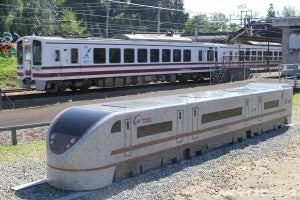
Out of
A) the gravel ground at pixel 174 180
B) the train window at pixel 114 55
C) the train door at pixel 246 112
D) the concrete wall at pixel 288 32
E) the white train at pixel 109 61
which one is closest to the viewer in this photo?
the gravel ground at pixel 174 180

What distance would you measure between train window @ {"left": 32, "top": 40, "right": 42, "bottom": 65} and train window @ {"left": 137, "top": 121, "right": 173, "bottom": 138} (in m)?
13.6

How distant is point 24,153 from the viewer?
10547 millimetres

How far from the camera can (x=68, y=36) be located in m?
23.3

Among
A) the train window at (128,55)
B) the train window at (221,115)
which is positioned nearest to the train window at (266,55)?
the train window at (128,55)

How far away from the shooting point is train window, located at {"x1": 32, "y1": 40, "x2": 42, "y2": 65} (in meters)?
21.6

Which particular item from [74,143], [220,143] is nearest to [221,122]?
[220,143]

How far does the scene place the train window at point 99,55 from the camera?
23938 millimetres

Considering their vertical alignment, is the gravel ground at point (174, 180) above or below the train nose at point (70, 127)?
below

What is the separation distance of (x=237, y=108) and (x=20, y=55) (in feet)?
47.5

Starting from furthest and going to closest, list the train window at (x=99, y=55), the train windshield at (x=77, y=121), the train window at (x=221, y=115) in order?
the train window at (x=99, y=55), the train window at (x=221, y=115), the train windshield at (x=77, y=121)

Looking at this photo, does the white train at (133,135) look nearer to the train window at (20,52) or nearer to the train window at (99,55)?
the train window at (99,55)

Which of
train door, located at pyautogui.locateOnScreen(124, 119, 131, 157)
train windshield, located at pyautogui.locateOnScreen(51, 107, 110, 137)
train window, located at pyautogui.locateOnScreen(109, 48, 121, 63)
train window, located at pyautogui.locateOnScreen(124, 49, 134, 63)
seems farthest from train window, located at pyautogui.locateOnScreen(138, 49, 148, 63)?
train door, located at pyautogui.locateOnScreen(124, 119, 131, 157)

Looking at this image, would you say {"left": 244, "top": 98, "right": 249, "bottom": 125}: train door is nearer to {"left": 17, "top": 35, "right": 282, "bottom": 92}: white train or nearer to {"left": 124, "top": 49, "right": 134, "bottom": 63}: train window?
{"left": 17, "top": 35, "right": 282, "bottom": 92}: white train

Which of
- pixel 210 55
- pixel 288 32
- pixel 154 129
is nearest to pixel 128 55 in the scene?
pixel 210 55
